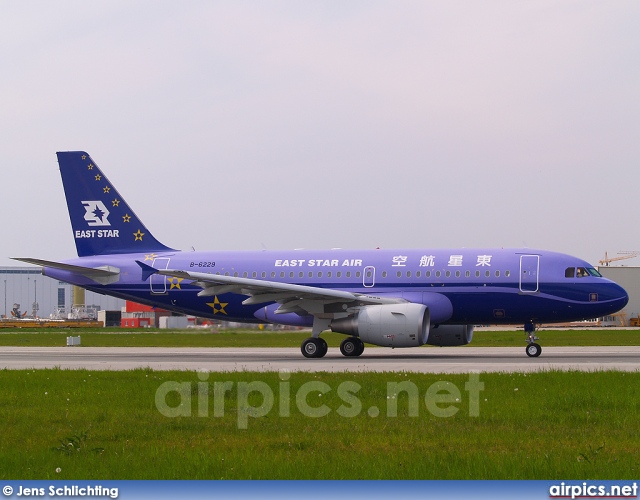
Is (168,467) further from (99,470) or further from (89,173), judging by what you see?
(89,173)

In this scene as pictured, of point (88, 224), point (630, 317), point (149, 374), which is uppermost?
point (88, 224)

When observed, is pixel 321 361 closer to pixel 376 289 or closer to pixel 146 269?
pixel 376 289

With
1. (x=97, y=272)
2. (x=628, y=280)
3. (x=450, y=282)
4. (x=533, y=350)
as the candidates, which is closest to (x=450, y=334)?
(x=450, y=282)

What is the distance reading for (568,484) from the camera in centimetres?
832

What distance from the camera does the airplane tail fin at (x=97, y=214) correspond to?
121 feet

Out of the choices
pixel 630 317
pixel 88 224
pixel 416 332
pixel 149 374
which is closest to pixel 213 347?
pixel 88 224

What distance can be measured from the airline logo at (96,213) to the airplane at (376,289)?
196 centimetres

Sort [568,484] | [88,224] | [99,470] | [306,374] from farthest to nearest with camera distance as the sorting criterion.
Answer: [88,224] < [306,374] < [99,470] < [568,484]

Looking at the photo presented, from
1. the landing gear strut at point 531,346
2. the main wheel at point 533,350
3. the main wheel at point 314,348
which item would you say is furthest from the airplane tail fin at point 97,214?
the main wheel at point 533,350

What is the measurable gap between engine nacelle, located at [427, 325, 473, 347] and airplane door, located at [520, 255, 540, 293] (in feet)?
10.3

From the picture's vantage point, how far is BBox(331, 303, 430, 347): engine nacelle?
28578 mm

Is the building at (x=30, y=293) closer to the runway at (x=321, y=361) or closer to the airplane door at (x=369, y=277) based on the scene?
the runway at (x=321, y=361)

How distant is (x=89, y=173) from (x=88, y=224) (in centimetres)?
203

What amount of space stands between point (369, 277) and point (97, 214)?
1175 centimetres
